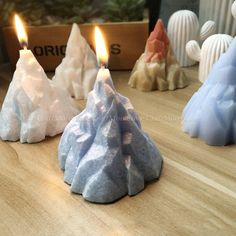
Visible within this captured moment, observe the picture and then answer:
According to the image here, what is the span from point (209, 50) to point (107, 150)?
1.39ft

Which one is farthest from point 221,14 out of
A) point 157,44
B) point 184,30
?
point 157,44

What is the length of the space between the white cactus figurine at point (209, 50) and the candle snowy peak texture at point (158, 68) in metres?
0.05

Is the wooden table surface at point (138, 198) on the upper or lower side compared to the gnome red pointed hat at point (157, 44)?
lower

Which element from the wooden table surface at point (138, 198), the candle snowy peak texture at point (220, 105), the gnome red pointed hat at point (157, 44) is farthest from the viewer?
the gnome red pointed hat at point (157, 44)

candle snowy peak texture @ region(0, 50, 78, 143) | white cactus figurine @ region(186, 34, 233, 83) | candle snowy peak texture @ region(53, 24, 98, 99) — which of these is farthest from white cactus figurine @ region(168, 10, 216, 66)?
candle snowy peak texture @ region(0, 50, 78, 143)

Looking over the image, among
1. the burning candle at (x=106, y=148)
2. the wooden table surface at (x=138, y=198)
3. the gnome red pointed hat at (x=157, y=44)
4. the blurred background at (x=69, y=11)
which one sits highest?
the blurred background at (x=69, y=11)

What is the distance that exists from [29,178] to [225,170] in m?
0.31

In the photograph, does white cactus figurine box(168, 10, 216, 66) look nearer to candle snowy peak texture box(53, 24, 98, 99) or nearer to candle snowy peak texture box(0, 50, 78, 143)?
candle snowy peak texture box(53, 24, 98, 99)

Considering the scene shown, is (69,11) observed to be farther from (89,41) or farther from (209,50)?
(209,50)

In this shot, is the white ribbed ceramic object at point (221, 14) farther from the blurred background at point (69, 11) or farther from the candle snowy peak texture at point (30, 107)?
the candle snowy peak texture at point (30, 107)

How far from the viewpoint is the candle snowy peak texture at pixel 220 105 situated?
607mm

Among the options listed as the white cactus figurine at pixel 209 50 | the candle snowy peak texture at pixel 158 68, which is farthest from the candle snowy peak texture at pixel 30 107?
the white cactus figurine at pixel 209 50

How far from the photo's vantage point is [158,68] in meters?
0.80

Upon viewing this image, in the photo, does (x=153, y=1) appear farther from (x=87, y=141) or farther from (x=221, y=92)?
(x=87, y=141)
